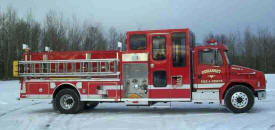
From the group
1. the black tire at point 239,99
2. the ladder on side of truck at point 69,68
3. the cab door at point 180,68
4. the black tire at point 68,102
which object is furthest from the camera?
the black tire at point 68,102

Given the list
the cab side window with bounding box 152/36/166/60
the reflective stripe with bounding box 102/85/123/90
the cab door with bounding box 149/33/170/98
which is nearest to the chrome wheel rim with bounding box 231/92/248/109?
the cab door with bounding box 149/33/170/98

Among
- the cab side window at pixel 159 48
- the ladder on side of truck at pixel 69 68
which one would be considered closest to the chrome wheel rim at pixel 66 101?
the ladder on side of truck at pixel 69 68

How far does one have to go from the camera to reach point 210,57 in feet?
→ 35.4

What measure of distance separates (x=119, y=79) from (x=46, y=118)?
3.08 meters

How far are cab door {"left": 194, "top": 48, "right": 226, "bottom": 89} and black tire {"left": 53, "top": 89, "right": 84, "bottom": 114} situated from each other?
469cm

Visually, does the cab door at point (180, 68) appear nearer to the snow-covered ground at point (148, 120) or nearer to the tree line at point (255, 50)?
the snow-covered ground at point (148, 120)

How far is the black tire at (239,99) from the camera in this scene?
10328mm

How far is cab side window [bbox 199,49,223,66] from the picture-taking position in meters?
10.7

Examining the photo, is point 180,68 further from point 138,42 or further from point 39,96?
point 39,96

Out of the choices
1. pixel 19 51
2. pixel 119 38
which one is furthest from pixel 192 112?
pixel 119 38

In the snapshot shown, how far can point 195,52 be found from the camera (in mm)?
10805

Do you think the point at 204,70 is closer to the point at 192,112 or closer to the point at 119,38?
the point at 192,112

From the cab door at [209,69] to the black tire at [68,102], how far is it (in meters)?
4.69

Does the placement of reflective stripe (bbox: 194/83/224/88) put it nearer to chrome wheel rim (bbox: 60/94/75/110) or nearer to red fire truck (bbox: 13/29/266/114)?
red fire truck (bbox: 13/29/266/114)
